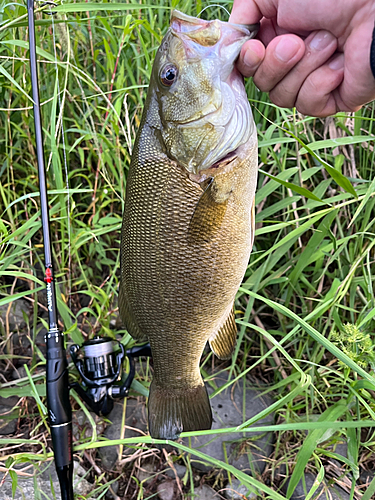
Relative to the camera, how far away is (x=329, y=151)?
2.27 metres

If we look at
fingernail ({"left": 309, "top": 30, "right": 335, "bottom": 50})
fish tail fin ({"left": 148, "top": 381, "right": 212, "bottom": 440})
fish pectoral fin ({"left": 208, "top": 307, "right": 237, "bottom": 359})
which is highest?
fingernail ({"left": 309, "top": 30, "right": 335, "bottom": 50})

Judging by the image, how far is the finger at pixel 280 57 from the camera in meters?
1.26

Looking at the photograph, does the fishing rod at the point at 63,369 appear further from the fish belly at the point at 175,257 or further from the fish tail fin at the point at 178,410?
the fish belly at the point at 175,257

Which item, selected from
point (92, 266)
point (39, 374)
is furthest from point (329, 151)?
point (39, 374)

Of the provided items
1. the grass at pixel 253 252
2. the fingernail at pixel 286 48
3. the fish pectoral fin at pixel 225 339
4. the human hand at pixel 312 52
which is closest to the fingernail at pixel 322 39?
the human hand at pixel 312 52

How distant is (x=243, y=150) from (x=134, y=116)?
3.99 feet

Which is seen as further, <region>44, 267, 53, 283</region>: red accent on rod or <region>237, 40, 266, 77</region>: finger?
<region>44, 267, 53, 283</region>: red accent on rod

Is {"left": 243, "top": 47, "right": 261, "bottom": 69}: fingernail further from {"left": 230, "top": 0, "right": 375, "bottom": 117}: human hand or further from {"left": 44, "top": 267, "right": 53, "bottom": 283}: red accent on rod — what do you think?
{"left": 44, "top": 267, "right": 53, "bottom": 283}: red accent on rod

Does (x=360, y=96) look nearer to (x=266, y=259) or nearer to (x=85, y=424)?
(x=266, y=259)

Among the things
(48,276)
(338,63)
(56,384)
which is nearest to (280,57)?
(338,63)

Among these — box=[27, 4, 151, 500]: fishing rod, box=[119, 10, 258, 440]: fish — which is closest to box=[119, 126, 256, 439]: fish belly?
box=[119, 10, 258, 440]: fish

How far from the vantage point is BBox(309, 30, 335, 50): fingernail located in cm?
132

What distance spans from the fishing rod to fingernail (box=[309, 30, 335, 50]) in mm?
1162

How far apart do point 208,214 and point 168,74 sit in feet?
1.69
